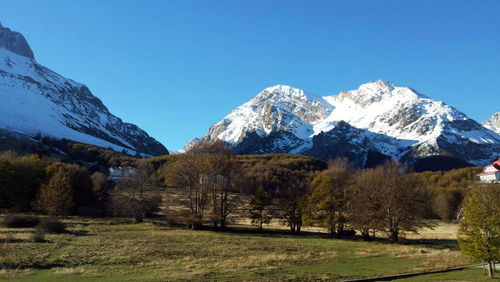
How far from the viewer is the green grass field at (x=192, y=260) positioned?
23453 mm

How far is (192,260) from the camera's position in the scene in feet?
96.1

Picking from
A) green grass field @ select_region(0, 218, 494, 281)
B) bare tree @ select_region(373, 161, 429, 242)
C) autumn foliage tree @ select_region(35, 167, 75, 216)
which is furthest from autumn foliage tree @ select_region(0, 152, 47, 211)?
bare tree @ select_region(373, 161, 429, 242)

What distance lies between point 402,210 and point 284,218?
21.4 metres

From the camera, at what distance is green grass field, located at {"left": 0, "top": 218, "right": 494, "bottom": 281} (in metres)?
23.5

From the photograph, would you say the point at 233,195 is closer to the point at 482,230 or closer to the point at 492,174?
the point at 482,230

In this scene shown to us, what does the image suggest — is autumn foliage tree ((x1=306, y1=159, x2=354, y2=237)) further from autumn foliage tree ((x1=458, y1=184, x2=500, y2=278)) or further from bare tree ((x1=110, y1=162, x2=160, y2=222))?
bare tree ((x1=110, y1=162, x2=160, y2=222))

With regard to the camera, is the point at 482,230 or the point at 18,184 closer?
the point at 482,230

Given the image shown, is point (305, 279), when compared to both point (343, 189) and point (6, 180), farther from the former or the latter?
point (6, 180)

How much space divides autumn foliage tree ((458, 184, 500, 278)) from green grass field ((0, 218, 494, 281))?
175cm

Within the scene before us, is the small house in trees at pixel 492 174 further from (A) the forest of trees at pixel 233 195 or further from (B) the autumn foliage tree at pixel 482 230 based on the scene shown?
(B) the autumn foliage tree at pixel 482 230

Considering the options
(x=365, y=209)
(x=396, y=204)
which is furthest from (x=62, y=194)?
(x=396, y=204)

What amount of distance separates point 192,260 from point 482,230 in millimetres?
22966

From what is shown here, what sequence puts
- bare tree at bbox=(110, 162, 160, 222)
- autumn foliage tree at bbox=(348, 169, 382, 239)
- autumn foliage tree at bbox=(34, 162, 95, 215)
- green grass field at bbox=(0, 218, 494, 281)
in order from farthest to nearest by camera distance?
bare tree at bbox=(110, 162, 160, 222) → autumn foliage tree at bbox=(34, 162, 95, 215) → autumn foliage tree at bbox=(348, 169, 382, 239) → green grass field at bbox=(0, 218, 494, 281)

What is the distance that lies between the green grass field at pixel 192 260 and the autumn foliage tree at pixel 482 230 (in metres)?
1.75
